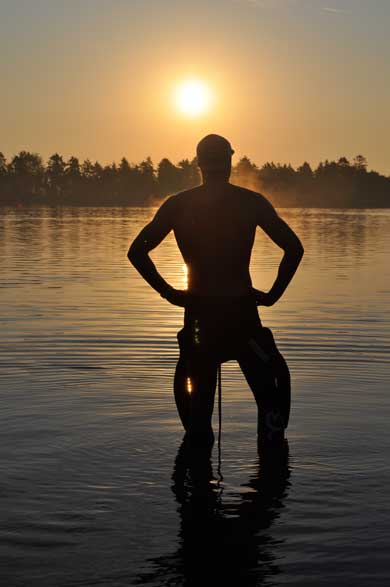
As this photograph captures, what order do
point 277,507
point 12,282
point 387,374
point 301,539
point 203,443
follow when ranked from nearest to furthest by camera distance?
point 301,539 → point 277,507 → point 203,443 → point 387,374 → point 12,282

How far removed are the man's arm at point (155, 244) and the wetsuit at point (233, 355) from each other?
16cm

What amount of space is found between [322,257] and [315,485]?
35403 mm

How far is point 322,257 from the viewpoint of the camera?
42156mm

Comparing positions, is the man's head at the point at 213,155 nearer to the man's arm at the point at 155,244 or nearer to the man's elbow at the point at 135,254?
the man's arm at the point at 155,244

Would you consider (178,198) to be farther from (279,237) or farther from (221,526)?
(221,526)

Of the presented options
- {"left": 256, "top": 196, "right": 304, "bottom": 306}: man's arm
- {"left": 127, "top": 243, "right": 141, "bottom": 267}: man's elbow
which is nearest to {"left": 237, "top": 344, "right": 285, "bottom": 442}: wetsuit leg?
{"left": 256, "top": 196, "right": 304, "bottom": 306}: man's arm

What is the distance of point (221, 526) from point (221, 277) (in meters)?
1.84

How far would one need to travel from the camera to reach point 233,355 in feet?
24.6

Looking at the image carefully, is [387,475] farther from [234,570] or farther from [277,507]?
[234,570]

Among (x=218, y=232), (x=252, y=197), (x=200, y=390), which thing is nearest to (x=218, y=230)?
(x=218, y=232)

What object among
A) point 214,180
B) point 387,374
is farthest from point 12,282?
point 214,180

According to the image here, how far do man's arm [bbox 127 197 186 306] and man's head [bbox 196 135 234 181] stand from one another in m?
0.32

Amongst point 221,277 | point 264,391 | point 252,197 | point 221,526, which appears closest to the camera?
point 221,526

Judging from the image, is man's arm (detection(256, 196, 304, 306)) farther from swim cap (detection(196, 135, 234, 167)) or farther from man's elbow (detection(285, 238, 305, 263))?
swim cap (detection(196, 135, 234, 167))
